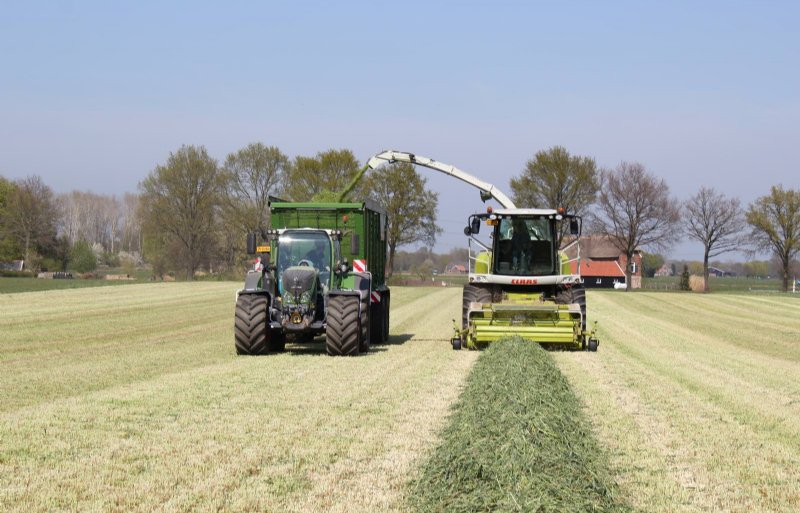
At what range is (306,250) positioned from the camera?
14445 mm

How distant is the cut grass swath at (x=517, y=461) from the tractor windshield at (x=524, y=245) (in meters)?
8.13

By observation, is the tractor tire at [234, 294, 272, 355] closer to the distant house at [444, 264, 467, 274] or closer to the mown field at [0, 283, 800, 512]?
the mown field at [0, 283, 800, 512]

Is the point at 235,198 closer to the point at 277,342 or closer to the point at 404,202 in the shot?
the point at 404,202

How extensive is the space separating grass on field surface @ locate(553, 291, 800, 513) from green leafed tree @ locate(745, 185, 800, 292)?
51.1m

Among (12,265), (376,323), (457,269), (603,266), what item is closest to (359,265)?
(376,323)

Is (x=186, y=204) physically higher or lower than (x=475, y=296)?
higher

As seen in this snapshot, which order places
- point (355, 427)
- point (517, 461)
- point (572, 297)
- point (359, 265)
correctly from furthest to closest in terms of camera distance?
point (572, 297)
point (359, 265)
point (355, 427)
point (517, 461)

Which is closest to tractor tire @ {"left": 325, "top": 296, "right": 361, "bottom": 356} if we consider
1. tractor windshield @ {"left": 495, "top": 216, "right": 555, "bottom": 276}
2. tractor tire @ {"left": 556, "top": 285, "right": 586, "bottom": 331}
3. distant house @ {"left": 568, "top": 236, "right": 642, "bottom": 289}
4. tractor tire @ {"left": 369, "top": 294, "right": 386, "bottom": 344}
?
tractor tire @ {"left": 369, "top": 294, "right": 386, "bottom": 344}

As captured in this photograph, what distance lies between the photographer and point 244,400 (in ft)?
30.3

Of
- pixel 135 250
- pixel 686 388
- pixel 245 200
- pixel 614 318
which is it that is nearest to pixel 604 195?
pixel 245 200

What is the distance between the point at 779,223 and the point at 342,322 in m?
61.2

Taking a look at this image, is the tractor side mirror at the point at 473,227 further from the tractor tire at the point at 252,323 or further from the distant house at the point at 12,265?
the distant house at the point at 12,265

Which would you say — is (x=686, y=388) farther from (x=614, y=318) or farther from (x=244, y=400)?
(x=614, y=318)

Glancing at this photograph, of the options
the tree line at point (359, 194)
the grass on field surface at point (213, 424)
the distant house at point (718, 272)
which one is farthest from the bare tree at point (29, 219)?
the distant house at point (718, 272)
